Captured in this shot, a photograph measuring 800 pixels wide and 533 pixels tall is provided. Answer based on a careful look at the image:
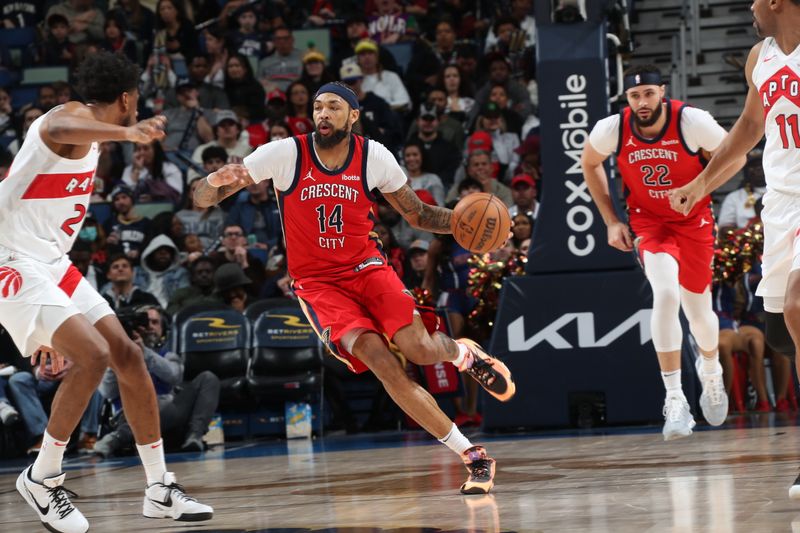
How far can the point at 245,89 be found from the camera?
46.1 ft

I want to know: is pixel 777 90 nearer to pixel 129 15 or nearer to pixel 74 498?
pixel 74 498

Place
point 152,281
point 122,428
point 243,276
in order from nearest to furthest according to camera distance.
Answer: point 122,428 → point 243,276 → point 152,281

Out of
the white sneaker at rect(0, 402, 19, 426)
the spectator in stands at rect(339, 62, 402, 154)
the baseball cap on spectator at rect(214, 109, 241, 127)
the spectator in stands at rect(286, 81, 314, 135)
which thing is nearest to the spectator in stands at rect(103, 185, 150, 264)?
the baseball cap on spectator at rect(214, 109, 241, 127)

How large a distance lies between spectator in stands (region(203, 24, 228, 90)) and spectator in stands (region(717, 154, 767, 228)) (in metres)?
6.20

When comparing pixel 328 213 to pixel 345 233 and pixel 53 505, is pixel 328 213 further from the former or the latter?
pixel 53 505

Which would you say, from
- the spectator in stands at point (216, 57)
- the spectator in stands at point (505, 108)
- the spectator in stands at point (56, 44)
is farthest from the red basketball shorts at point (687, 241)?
the spectator in stands at point (56, 44)

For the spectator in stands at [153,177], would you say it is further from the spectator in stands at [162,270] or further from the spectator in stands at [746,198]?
the spectator in stands at [746,198]

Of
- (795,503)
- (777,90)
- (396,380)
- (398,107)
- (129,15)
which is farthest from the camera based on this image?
(129,15)

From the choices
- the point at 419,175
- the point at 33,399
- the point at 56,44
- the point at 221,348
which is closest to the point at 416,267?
the point at 419,175

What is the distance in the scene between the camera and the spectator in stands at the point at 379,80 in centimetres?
1355

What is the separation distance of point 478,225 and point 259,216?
623cm

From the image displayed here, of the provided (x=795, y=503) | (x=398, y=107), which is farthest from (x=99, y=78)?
(x=398, y=107)

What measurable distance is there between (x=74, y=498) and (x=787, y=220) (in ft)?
13.4

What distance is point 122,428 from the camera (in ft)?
31.2
